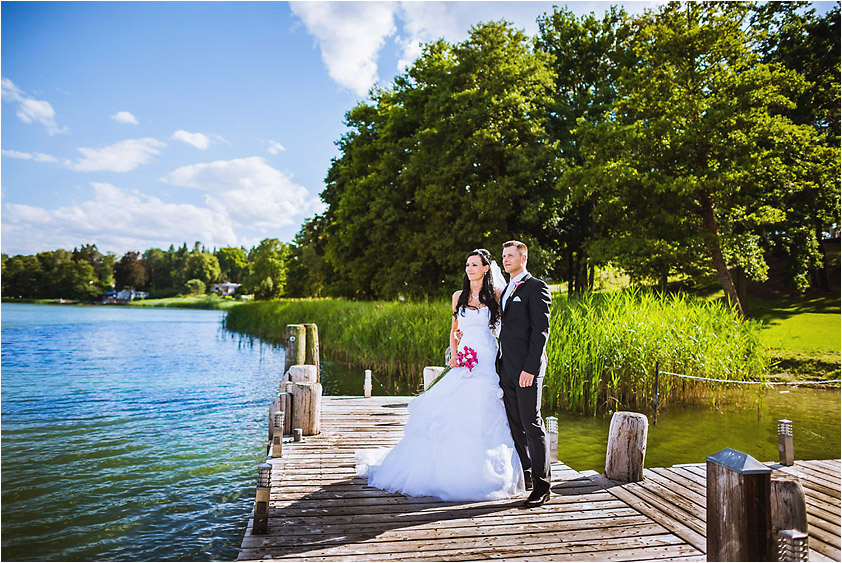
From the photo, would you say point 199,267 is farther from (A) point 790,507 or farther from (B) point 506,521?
(A) point 790,507

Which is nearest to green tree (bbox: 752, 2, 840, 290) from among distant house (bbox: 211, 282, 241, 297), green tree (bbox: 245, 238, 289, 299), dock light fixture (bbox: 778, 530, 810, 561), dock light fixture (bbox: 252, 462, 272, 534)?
dock light fixture (bbox: 778, 530, 810, 561)

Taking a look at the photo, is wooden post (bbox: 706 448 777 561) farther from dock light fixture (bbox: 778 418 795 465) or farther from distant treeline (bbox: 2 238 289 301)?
distant treeline (bbox: 2 238 289 301)

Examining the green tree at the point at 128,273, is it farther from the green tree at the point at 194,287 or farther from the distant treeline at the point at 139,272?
the green tree at the point at 194,287

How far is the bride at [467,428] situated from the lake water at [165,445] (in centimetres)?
210

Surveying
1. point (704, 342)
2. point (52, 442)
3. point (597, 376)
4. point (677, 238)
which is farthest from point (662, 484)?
point (677, 238)

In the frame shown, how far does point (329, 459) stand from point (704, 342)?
9.21 metres

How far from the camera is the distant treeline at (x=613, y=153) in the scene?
18516mm

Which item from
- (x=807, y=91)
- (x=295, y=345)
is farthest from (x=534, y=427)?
A: (x=807, y=91)

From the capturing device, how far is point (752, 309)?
23.6 metres

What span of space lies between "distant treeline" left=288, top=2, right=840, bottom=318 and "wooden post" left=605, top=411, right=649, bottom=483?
467 inches

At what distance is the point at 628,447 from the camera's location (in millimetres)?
5434

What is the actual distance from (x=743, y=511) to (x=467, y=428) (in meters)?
2.63

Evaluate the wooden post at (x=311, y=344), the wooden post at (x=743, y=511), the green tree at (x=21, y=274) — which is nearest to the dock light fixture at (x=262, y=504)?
the wooden post at (x=743, y=511)

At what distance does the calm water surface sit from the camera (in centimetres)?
576
